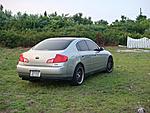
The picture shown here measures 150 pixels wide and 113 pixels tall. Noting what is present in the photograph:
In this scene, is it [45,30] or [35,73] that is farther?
[45,30]

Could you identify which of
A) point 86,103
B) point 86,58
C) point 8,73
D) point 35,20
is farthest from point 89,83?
→ point 35,20

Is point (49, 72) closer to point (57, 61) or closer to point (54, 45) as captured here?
point (57, 61)

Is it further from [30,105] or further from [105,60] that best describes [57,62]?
[105,60]

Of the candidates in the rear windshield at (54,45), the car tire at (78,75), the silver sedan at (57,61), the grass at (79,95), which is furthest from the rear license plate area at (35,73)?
the car tire at (78,75)

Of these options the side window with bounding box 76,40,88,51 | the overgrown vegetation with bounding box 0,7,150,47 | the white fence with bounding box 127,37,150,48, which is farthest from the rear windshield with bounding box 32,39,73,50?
the white fence with bounding box 127,37,150,48

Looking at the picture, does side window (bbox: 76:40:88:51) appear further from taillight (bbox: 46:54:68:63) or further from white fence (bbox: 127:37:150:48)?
white fence (bbox: 127:37:150:48)

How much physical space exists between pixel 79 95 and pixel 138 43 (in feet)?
65.0

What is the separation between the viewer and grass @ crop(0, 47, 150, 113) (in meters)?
5.82

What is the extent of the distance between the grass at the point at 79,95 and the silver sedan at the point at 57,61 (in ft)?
1.19

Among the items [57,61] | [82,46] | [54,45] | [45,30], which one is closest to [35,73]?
[57,61]

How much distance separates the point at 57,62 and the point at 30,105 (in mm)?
1819

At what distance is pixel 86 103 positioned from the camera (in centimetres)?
617

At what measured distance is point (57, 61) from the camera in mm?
7543

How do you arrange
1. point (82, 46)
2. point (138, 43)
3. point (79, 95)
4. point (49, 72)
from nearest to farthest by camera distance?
point (79, 95)
point (49, 72)
point (82, 46)
point (138, 43)
